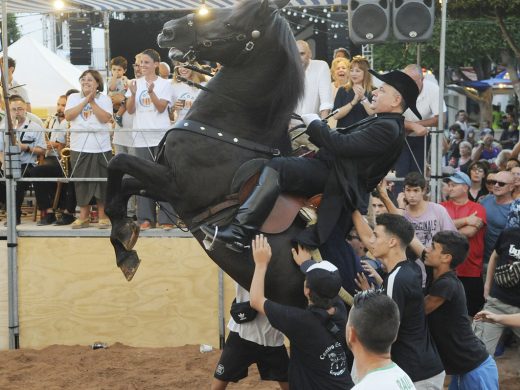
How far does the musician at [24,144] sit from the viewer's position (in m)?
9.40

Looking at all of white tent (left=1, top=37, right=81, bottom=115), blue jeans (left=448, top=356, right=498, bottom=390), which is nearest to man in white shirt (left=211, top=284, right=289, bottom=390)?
blue jeans (left=448, top=356, right=498, bottom=390)

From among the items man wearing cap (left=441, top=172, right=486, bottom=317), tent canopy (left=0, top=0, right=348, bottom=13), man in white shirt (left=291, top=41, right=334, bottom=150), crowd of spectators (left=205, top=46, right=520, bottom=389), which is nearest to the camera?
crowd of spectators (left=205, top=46, right=520, bottom=389)

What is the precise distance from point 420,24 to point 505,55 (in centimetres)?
2357

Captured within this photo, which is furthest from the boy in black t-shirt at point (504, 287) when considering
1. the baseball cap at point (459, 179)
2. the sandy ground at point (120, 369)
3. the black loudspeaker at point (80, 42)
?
the black loudspeaker at point (80, 42)

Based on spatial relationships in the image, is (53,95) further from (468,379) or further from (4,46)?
(468,379)

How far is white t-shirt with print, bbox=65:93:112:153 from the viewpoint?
885 centimetres

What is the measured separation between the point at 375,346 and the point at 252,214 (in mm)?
1917

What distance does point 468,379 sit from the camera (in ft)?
18.7

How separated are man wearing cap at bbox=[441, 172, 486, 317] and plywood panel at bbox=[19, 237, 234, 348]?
7.52ft

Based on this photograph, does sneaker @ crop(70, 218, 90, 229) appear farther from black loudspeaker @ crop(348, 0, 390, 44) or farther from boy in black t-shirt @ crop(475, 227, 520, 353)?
boy in black t-shirt @ crop(475, 227, 520, 353)

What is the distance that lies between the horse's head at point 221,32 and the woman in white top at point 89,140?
3.66 metres

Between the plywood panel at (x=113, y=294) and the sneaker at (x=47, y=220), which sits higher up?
the sneaker at (x=47, y=220)

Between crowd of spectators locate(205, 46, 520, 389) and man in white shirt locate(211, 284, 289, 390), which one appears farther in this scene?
man in white shirt locate(211, 284, 289, 390)

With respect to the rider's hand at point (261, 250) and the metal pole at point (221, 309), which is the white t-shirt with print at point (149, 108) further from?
the rider's hand at point (261, 250)
